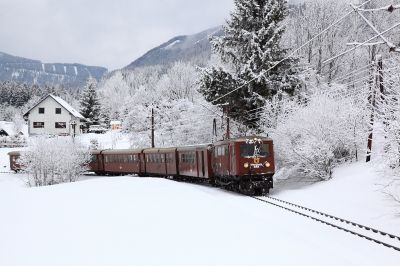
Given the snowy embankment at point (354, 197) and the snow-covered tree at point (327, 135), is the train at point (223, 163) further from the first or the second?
the snow-covered tree at point (327, 135)

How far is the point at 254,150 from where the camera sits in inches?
922

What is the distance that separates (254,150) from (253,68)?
1111cm

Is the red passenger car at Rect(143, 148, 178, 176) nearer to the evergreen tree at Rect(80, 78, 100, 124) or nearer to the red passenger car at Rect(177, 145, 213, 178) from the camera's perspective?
the red passenger car at Rect(177, 145, 213, 178)

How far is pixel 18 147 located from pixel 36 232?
76.6 m

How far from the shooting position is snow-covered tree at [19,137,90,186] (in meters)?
43.3

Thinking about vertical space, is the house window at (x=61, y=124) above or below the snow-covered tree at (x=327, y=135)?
above

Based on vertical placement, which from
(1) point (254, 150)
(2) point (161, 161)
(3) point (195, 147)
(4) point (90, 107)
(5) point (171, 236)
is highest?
(4) point (90, 107)

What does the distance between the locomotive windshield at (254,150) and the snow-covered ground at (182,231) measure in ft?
8.34

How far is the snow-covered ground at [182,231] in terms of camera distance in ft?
33.4

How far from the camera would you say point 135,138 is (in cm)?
6538

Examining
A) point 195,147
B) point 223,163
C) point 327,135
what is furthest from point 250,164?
point 195,147

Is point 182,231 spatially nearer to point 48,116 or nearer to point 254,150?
point 254,150

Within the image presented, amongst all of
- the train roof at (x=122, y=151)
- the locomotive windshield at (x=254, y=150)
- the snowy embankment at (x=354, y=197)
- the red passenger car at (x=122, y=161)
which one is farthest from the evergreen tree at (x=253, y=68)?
the red passenger car at (x=122, y=161)

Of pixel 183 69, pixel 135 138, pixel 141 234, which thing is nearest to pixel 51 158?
pixel 135 138
